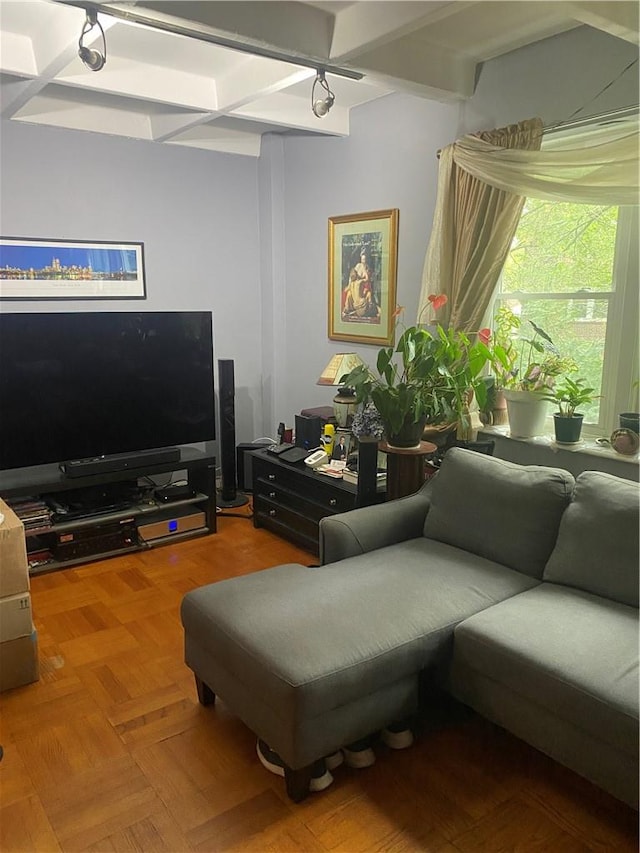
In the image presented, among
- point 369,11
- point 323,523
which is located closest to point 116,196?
point 369,11

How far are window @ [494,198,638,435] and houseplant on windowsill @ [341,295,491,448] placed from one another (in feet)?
1.26

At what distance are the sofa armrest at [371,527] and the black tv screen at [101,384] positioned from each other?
151 cm

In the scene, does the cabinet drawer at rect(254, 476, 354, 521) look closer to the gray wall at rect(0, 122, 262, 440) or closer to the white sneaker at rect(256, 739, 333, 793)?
the gray wall at rect(0, 122, 262, 440)

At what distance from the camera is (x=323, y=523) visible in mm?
2584

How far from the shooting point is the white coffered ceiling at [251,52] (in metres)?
2.21

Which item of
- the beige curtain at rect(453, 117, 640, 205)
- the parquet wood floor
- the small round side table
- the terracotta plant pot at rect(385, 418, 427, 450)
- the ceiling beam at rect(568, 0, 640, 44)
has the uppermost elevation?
the ceiling beam at rect(568, 0, 640, 44)

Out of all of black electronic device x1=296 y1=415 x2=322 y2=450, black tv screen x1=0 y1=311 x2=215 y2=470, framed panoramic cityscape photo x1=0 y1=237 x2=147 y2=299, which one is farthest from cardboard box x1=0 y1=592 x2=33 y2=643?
framed panoramic cityscape photo x1=0 y1=237 x2=147 y2=299

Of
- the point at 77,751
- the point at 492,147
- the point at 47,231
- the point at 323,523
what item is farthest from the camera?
the point at 47,231

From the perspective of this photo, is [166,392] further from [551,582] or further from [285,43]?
[551,582]

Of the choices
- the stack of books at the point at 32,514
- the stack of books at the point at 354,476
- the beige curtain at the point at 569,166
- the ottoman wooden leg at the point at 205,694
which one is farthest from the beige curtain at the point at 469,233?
the stack of books at the point at 32,514

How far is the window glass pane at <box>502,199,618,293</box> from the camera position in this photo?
2.77 metres

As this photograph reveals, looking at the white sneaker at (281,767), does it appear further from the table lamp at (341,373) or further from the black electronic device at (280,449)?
the black electronic device at (280,449)

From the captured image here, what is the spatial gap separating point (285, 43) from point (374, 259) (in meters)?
1.53

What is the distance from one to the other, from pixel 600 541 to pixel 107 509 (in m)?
2.53
